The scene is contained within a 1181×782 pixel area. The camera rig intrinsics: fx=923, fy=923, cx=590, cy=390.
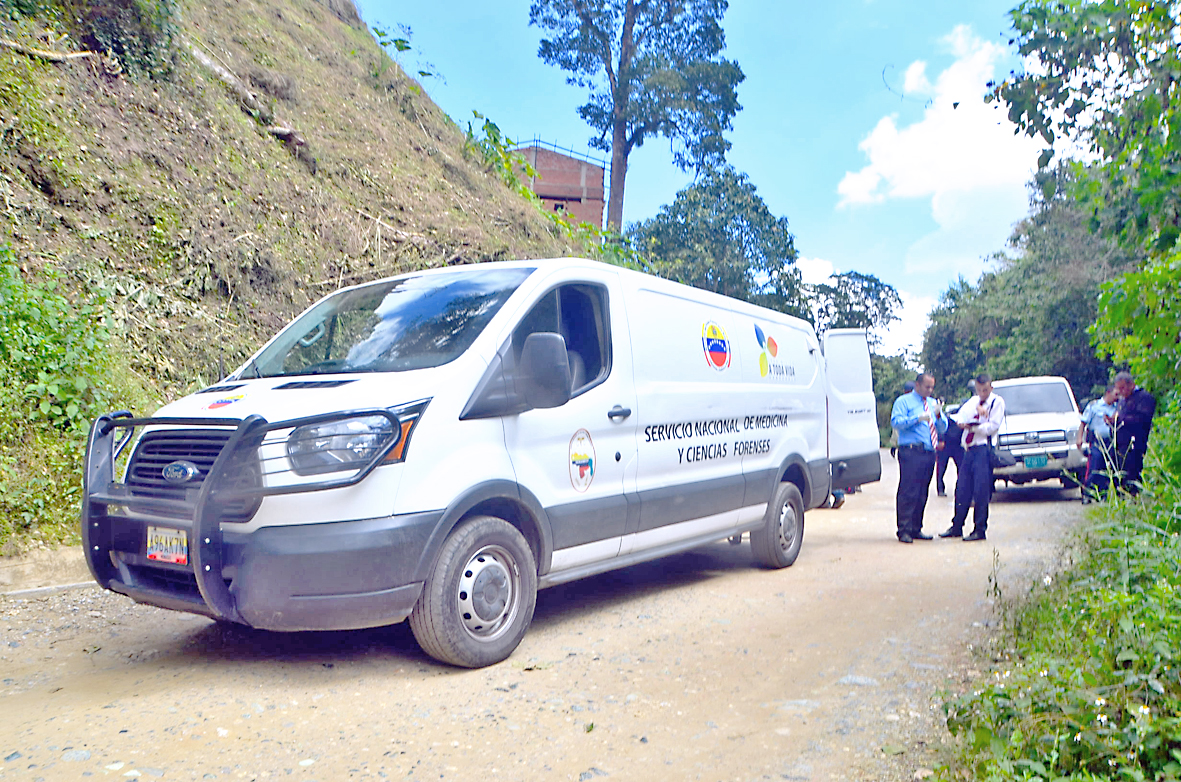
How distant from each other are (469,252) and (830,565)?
8094 mm

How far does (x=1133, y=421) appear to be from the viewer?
31.4ft

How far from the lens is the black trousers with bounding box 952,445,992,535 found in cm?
938

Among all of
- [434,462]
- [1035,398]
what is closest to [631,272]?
[434,462]

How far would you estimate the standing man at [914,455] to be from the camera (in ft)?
31.1

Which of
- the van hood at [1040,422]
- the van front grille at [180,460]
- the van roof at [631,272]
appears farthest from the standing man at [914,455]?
the van front grille at [180,460]

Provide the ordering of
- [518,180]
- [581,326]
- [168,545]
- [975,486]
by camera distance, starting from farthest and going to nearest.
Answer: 1. [518,180]
2. [975,486]
3. [581,326]
4. [168,545]

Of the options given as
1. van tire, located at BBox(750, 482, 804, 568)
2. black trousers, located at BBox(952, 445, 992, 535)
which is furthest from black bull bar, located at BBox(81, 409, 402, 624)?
black trousers, located at BBox(952, 445, 992, 535)

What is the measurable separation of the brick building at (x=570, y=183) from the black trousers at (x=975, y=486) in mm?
34863

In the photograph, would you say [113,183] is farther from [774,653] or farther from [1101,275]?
[1101,275]

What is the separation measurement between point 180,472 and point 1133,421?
9192 millimetres

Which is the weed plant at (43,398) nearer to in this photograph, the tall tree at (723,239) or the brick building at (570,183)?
the tall tree at (723,239)

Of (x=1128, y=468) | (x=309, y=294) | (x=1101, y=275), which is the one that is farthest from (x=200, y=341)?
(x=1101, y=275)

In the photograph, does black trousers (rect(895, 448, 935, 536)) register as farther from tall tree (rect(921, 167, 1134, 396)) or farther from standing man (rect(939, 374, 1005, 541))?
tall tree (rect(921, 167, 1134, 396))

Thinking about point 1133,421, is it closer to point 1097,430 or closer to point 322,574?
point 1097,430
